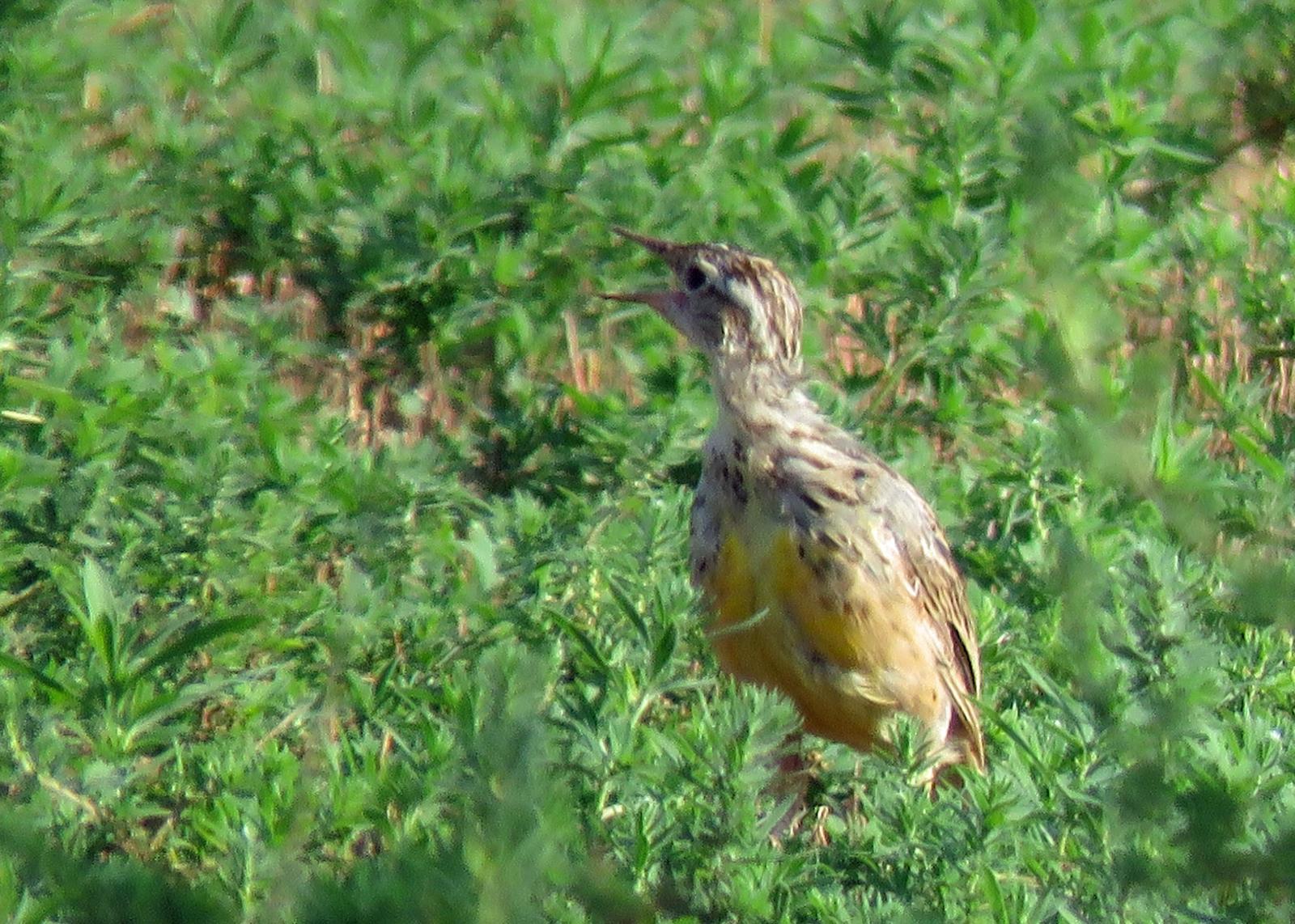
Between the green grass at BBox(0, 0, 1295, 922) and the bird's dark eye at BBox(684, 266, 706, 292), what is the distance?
44 cm

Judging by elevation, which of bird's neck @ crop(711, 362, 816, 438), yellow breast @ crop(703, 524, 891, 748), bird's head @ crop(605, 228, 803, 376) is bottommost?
yellow breast @ crop(703, 524, 891, 748)

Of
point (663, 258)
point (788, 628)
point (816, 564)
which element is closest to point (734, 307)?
point (663, 258)

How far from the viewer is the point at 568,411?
324 inches

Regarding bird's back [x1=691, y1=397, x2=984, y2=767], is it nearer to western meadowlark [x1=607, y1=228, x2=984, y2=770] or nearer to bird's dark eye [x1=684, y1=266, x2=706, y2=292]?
western meadowlark [x1=607, y1=228, x2=984, y2=770]

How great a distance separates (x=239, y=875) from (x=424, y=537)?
2.31 metres

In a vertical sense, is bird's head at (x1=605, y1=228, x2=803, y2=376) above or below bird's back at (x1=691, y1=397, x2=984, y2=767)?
above

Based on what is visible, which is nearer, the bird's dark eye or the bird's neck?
the bird's neck

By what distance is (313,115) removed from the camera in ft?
26.9

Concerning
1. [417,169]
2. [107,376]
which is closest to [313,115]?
[417,169]

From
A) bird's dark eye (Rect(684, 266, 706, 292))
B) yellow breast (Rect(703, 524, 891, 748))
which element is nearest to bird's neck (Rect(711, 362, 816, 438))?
bird's dark eye (Rect(684, 266, 706, 292))

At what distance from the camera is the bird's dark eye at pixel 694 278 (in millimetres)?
7438

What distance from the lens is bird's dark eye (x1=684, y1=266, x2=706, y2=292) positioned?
24.4 feet

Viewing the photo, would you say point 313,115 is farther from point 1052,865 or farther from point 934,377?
point 1052,865

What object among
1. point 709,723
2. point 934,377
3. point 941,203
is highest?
point 709,723
